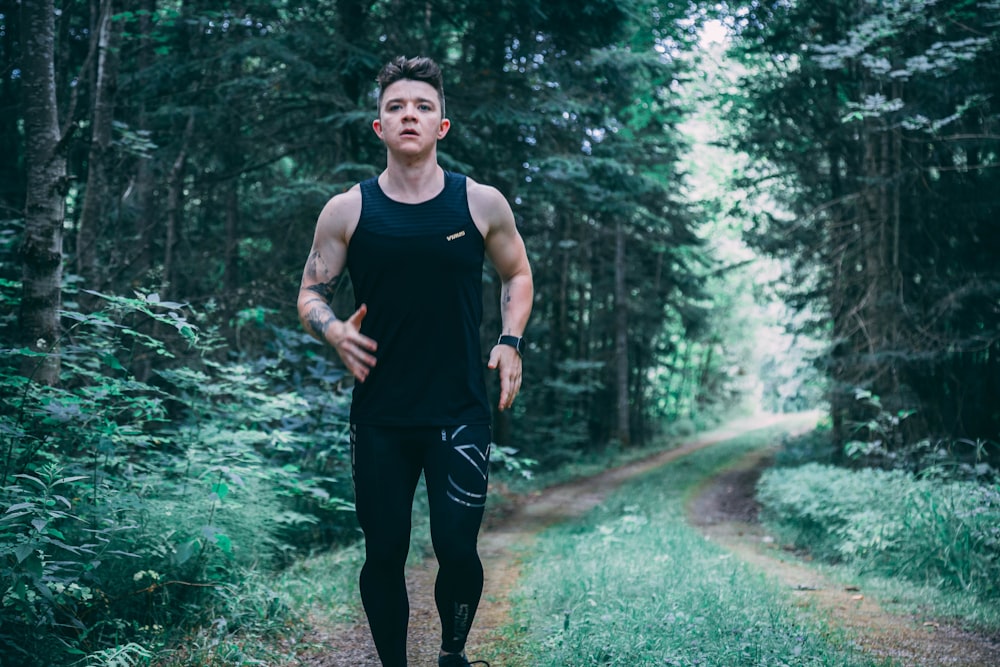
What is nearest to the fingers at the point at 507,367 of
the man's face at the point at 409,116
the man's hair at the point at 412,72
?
the man's face at the point at 409,116

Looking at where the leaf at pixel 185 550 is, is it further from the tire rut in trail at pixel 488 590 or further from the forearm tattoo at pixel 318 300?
the forearm tattoo at pixel 318 300

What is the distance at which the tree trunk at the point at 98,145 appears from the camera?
22.7 ft

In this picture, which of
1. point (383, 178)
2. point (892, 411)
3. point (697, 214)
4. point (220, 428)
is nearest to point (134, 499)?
point (220, 428)

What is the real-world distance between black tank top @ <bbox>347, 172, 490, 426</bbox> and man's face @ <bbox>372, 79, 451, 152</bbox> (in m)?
0.28

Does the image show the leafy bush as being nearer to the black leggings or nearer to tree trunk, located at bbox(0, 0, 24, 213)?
the black leggings

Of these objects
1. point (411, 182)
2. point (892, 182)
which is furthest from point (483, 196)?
point (892, 182)

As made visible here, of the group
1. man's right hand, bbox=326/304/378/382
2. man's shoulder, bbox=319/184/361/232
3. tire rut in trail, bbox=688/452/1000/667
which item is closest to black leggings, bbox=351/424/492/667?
man's right hand, bbox=326/304/378/382

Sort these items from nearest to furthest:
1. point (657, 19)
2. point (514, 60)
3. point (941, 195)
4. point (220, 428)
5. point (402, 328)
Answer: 1. point (402, 328)
2. point (220, 428)
3. point (514, 60)
4. point (941, 195)
5. point (657, 19)

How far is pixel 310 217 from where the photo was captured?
9.47 meters

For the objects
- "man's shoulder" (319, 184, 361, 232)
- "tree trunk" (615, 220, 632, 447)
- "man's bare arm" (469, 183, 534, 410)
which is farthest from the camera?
"tree trunk" (615, 220, 632, 447)

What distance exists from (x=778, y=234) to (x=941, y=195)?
12.6 feet

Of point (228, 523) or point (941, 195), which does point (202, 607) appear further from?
point (941, 195)

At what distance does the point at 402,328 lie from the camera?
9.82ft

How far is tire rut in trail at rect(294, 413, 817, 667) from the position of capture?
13.9 feet
